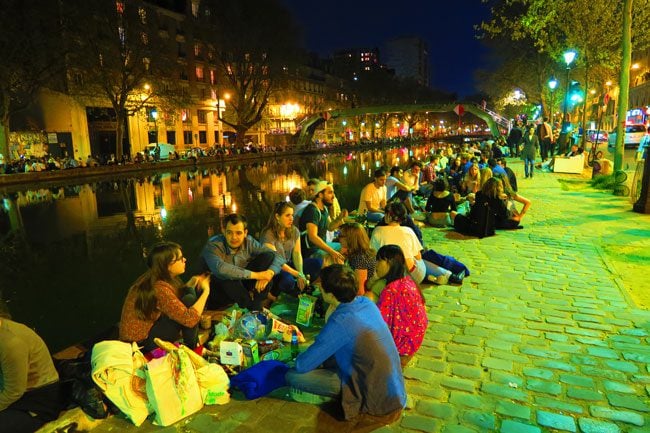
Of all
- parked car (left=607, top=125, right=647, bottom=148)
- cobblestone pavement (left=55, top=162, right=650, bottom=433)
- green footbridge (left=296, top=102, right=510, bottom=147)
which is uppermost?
green footbridge (left=296, top=102, right=510, bottom=147)

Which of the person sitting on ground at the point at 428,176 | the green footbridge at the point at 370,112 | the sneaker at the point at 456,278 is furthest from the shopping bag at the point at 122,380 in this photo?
the green footbridge at the point at 370,112

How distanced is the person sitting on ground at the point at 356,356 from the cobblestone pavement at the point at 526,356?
0.23 metres

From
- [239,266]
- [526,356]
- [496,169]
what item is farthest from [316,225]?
[496,169]

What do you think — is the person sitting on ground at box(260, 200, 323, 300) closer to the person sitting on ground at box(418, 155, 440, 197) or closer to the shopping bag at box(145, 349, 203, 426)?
the shopping bag at box(145, 349, 203, 426)

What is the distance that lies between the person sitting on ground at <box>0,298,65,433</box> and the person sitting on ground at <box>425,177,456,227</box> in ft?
29.1

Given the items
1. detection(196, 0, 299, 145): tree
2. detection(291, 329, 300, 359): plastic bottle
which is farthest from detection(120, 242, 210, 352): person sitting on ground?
detection(196, 0, 299, 145): tree

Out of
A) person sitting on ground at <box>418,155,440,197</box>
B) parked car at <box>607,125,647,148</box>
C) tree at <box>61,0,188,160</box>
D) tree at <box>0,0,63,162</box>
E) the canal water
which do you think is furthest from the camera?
tree at <box>61,0,188,160</box>

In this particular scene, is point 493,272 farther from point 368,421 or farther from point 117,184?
point 117,184

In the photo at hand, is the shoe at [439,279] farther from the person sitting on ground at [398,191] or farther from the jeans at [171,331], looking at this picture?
the person sitting on ground at [398,191]

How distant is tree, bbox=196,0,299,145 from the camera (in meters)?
45.1

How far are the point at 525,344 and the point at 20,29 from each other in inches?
1331

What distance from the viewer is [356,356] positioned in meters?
3.33

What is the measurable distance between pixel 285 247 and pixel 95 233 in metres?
9.46

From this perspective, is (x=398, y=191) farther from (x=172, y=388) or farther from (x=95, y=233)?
(x=95, y=233)
